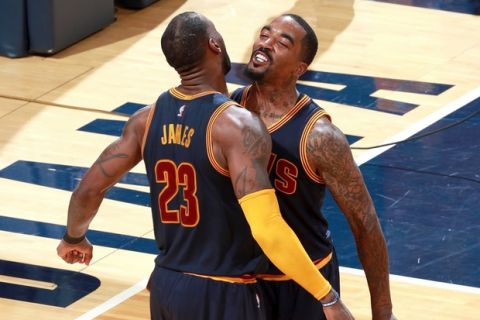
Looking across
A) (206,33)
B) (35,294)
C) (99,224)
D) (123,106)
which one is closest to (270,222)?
(206,33)

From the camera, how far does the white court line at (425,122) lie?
906 centimetres

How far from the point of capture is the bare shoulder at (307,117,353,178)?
4.81 m

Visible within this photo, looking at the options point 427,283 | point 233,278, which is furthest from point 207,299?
point 427,283

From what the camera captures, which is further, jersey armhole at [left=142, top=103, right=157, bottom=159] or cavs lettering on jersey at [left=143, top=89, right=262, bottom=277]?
jersey armhole at [left=142, top=103, right=157, bottom=159]

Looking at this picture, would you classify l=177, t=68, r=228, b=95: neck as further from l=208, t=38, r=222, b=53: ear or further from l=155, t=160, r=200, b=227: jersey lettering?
l=155, t=160, r=200, b=227: jersey lettering

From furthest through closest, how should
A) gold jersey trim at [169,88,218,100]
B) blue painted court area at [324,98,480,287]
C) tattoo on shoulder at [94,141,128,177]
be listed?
blue painted court area at [324,98,480,287]
tattoo on shoulder at [94,141,128,177]
gold jersey trim at [169,88,218,100]

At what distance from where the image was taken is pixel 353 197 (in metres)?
4.92

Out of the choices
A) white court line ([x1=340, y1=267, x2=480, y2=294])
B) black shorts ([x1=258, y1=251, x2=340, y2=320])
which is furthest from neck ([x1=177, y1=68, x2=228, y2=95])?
white court line ([x1=340, y1=267, x2=480, y2=294])

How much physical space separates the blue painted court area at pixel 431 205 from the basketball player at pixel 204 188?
2777mm

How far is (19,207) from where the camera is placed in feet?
26.9

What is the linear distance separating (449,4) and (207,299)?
318 inches

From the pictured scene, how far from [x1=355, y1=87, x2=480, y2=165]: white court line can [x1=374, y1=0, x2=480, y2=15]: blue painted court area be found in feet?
6.87

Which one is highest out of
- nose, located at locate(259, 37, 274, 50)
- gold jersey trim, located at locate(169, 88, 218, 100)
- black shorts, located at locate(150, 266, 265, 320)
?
nose, located at locate(259, 37, 274, 50)

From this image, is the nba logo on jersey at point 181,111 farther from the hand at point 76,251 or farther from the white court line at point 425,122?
the white court line at point 425,122
